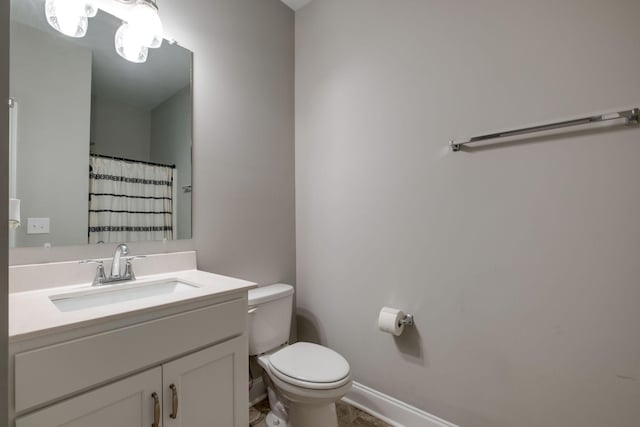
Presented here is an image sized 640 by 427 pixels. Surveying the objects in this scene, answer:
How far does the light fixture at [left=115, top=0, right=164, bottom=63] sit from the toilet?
1.28m

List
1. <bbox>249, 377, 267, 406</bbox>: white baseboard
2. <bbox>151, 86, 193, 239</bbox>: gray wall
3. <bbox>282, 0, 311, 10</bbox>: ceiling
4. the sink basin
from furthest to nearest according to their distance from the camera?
<bbox>282, 0, 311, 10</bbox>: ceiling → <bbox>249, 377, 267, 406</bbox>: white baseboard → <bbox>151, 86, 193, 239</bbox>: gray wall → the sink basin

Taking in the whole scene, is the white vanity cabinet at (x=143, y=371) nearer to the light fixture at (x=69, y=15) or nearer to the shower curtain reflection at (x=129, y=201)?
the shower curtain reflection at (x=129, y=201)

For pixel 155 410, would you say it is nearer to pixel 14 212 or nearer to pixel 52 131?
pixel 14 212

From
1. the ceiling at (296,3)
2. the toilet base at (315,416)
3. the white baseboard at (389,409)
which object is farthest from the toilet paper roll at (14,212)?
the ceiling at (296,3)

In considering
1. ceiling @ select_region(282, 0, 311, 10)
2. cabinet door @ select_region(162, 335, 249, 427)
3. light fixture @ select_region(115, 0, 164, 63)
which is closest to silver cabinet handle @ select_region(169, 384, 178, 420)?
cabinet door @ select_region(162, 335, 249, 427)

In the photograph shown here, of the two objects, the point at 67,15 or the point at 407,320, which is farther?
the point at 407,320

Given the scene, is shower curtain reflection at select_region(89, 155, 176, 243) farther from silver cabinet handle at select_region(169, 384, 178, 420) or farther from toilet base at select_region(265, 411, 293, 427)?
toilet base at select_region(265, 411, 293, 427)

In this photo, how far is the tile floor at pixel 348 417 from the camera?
1553 millimetres

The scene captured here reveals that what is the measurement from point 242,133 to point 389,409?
68.9 inches

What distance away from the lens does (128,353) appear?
32.6 inches

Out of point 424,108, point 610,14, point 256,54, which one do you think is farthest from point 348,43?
point 610,14

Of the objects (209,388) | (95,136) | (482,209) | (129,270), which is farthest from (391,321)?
(95,136)

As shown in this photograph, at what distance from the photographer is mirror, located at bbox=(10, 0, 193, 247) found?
42.0 inches

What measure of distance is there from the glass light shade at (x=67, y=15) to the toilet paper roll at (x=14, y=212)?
27.1 inches
